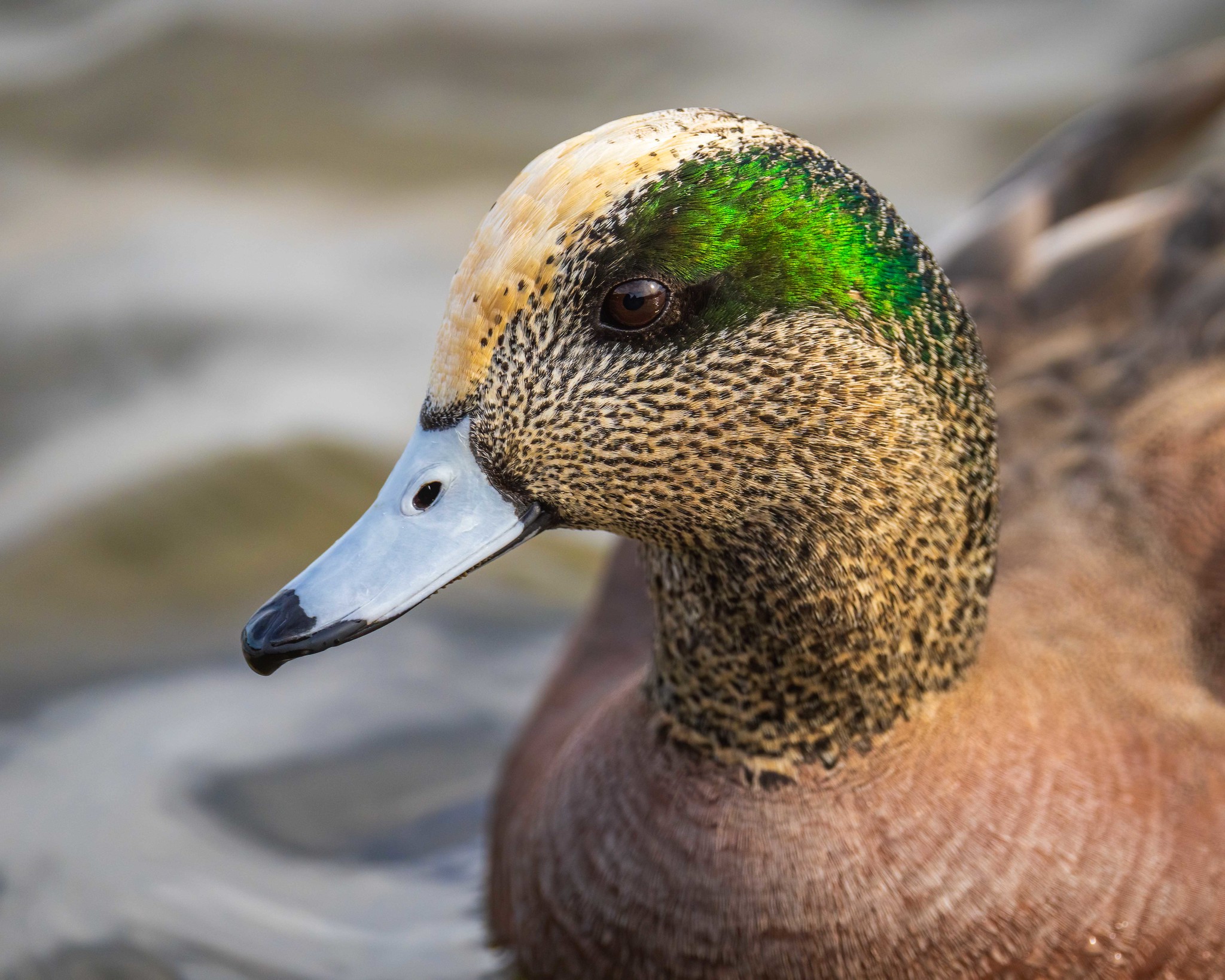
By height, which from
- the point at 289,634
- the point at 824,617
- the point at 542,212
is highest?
the point at 542,212

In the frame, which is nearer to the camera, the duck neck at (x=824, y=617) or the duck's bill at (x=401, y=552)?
the duck's bill at (x=401, y=552)

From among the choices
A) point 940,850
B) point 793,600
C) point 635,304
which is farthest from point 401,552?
point 940,850

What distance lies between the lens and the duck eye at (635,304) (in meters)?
2.06

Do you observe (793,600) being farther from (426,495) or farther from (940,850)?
(426,495)

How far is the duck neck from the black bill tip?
511 millimetres

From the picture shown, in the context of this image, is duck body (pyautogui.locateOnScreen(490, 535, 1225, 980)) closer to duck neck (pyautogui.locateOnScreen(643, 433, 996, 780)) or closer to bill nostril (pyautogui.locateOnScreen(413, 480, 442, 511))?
duck neck (pyautogui.locateOnScreen(643, 433, 996, 780))

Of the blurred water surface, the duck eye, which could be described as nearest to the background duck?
the duck eye

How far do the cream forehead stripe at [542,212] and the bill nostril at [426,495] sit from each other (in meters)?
0.11

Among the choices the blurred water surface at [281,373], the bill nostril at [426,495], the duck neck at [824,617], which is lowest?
the duck neck at [824,617]

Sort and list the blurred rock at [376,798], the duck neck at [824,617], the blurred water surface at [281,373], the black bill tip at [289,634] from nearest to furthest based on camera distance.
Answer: the black bill tip at [289,634], the duck neck at [824,617], the blurred water surface at [281,373], the blurred rock at [376,798]

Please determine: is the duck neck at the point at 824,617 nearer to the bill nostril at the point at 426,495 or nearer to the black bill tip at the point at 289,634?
the bill nostril at the point at 426,495

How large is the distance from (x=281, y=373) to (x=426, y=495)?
254 centimetres

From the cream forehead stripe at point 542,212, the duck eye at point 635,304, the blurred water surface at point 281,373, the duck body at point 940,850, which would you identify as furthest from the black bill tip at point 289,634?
the blurred water surface at point 281,373

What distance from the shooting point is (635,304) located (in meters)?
2.07
